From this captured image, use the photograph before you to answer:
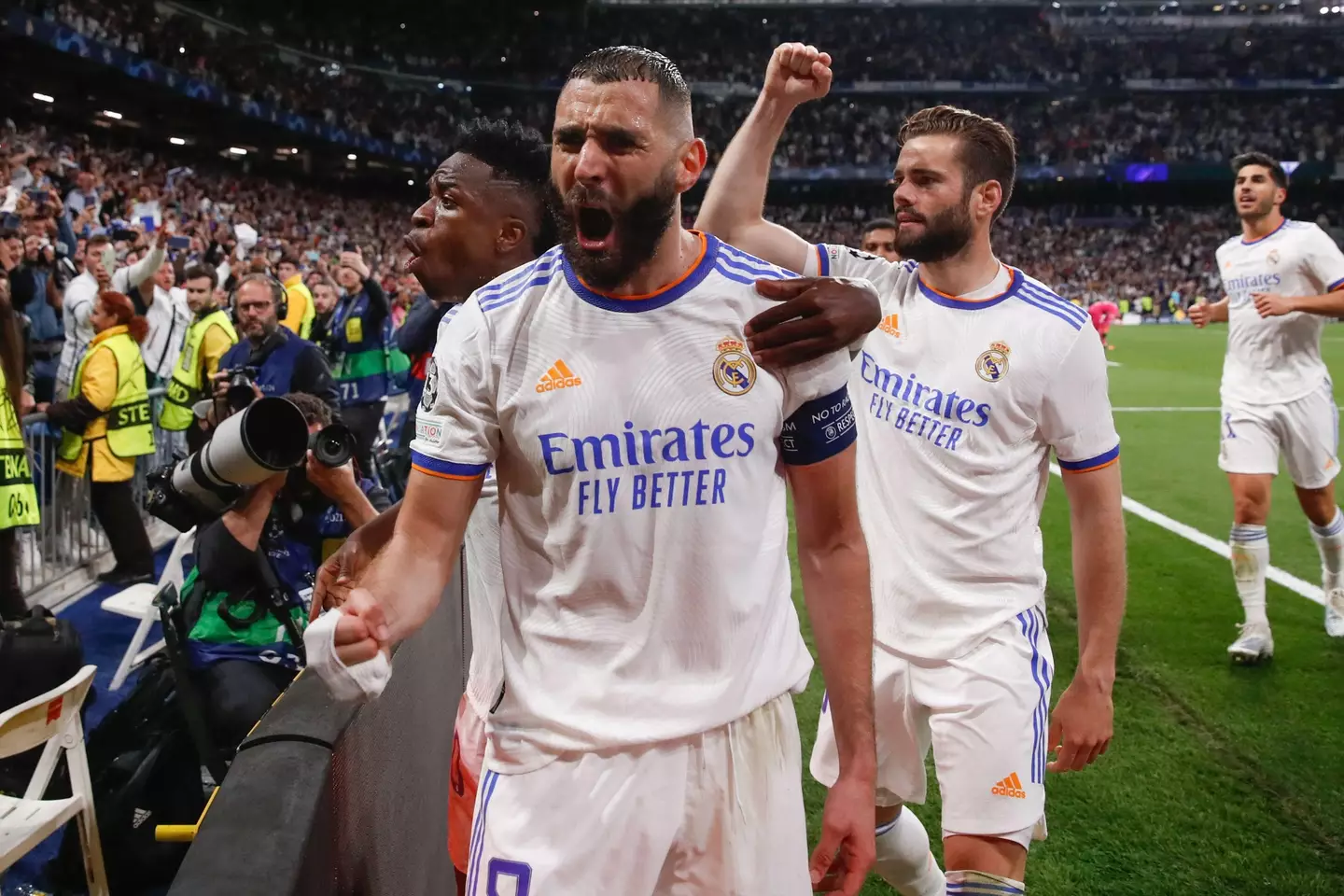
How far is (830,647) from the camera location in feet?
6.17

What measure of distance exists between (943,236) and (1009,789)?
1.41m

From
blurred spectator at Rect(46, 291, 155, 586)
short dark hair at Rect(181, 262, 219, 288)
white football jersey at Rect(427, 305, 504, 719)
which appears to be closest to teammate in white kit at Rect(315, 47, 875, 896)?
white football jersey at Rect(427, 305, 504, 719)

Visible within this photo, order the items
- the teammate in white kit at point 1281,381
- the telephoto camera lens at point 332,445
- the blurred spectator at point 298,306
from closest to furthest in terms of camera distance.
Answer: the telephoto camera lens at point 332,445 < the teammate in white kit at point 1281,381 < the blurred spectator at point 298,306

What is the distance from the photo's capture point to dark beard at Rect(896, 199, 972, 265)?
2.88 m

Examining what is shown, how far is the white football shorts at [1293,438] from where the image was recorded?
18.8 feet

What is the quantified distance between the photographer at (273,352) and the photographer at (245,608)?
2.44 meters

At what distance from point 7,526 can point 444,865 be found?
8.90 ft

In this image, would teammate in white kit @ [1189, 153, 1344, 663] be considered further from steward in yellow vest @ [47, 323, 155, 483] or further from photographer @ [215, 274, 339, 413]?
steward in yellow vest @ [47, 323, 155, 483]

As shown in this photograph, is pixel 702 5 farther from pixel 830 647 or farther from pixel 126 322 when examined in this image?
pixel 830 647

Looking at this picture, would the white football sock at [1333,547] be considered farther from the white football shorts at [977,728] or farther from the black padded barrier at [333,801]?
the black padded barrier at [333,801]

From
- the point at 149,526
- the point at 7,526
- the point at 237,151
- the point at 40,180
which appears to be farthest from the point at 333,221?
the point at 7,526

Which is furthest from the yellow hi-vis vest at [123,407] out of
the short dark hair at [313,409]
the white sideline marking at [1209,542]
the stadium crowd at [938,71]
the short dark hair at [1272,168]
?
the stadium crowd at [938,71]

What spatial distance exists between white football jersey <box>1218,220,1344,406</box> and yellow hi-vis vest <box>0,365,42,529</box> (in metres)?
5.88

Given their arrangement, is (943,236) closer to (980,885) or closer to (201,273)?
(980,885)
